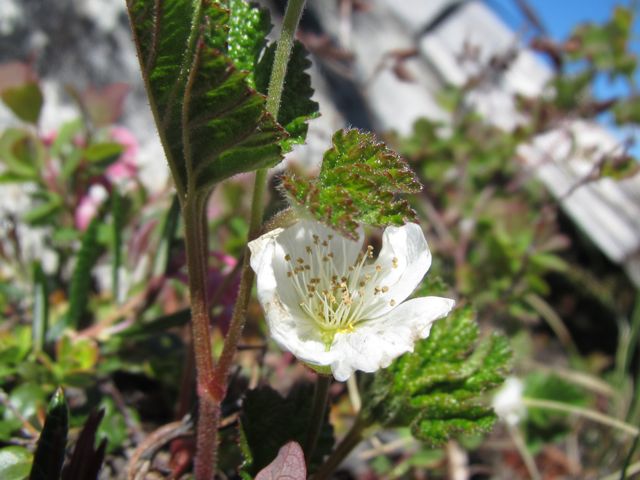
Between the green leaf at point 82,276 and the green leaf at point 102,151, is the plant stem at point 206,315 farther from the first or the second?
the green leaf at point 102,151

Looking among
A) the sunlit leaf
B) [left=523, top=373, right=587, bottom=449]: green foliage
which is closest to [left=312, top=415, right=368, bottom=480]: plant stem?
the sunlit leaf

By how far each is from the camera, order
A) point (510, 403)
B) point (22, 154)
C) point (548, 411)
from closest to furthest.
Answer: point (22, 154)
point (510, 403)
point (548, 411)

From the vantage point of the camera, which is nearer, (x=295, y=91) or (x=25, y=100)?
(x=295, y=91)

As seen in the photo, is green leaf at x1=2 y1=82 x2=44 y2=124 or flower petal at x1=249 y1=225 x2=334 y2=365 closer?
flower petal at x1=249 y1=225 x2=334 y2=365

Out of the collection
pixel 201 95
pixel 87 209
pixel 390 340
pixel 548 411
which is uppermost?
pixel 87 209

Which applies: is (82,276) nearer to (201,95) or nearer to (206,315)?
(206,315)

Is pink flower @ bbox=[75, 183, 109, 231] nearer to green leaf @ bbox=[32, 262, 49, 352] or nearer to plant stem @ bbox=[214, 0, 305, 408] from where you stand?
green leaf @ bbox=[32, 262, 49, 352]

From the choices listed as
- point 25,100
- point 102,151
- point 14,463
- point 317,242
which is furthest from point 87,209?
point 317,242
